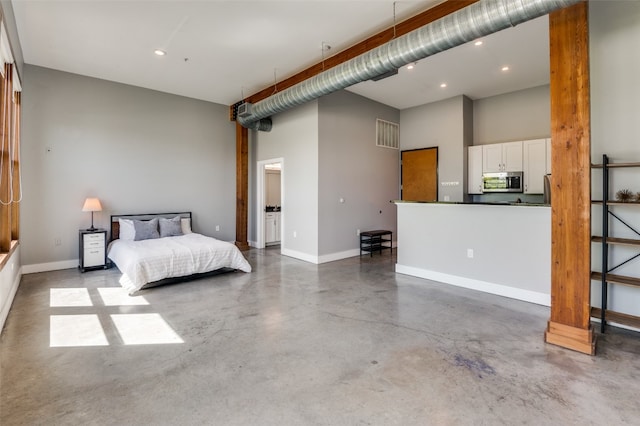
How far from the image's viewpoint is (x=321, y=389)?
211 cm

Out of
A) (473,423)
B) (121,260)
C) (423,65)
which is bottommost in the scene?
(473,423)

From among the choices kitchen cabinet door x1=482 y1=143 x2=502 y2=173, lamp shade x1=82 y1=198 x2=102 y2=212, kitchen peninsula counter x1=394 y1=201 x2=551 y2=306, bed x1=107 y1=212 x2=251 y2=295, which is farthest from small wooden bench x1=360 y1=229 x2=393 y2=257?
lamp shade x1=82 y1=198 x2=102 y2=212

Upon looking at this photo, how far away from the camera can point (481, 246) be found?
13.9 ft

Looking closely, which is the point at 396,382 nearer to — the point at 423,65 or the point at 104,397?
the point at 104,397

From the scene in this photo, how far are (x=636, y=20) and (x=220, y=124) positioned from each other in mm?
6780

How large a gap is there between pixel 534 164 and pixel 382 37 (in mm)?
3879

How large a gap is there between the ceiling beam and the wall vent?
2366 mm

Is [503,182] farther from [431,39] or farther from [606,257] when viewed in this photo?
[431,39]

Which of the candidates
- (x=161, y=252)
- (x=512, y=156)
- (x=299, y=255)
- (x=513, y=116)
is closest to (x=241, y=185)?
(x=299, y=255)

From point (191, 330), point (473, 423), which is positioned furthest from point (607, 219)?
point (191, 330)

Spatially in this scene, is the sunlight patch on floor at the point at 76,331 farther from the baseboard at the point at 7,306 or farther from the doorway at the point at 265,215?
the doorway at the point at 265,215

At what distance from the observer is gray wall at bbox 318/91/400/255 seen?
605 centimetres

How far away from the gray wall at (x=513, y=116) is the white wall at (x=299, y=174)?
3.63 meters

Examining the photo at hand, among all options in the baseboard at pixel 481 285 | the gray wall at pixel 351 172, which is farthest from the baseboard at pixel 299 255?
the baseboard at pixel 481 285
